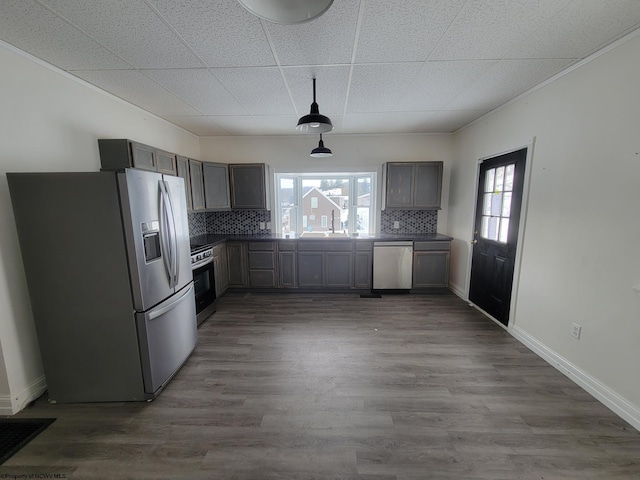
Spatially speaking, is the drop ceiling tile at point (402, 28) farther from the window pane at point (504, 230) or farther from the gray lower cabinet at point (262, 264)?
the gray lower cabinet at point (262, 264)

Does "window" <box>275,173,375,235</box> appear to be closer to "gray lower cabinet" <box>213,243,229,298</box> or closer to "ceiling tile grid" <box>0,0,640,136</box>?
"gray lower cabinet" <box>213,243,229,298</box>

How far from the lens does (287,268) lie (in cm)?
414

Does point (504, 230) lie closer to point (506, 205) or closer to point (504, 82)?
point (506, 205)

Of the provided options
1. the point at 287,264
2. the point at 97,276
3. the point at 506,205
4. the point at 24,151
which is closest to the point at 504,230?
the point at 506,205

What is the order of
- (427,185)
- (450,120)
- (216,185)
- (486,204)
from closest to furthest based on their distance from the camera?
(486,204) → (450,120) → (216,185) → (427,185)

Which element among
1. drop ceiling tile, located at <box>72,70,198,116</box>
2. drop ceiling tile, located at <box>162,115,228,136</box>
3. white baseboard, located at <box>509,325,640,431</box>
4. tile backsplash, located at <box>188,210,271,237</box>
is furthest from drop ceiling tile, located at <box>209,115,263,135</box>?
white baseboard, located at <box>509,325,640,431</box>

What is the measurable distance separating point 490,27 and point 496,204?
81.7 inches

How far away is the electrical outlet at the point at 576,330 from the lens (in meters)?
2.07

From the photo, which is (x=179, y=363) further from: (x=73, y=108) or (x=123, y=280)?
→ (x=73, y=108)

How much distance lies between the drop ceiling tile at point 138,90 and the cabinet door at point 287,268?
236 centimetres

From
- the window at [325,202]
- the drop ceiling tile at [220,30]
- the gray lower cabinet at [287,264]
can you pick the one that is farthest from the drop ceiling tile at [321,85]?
the gray lower cabinet at [287,264]

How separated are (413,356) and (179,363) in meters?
2.19

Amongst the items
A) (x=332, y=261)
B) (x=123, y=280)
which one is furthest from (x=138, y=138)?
(x=332, y=261)

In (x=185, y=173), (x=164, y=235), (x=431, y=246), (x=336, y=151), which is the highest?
(x=336, y=151)
